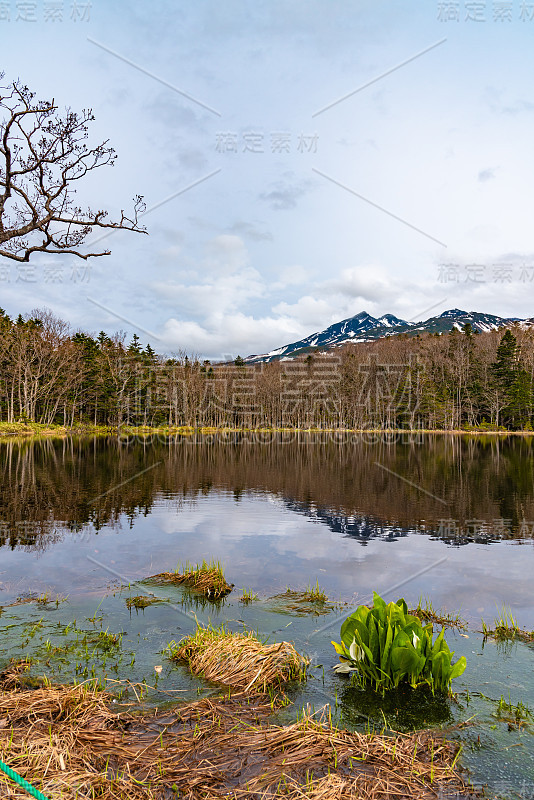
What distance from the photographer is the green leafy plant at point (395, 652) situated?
22.2 feet

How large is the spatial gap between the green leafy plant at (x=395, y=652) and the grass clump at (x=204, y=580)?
17.0 feet

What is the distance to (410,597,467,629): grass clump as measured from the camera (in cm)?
1003

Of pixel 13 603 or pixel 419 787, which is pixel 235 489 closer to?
pixel 13 603

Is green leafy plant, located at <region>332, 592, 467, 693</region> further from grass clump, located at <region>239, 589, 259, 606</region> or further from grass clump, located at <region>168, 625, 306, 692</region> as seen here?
grass clump, located at <region>239, 589, 259, 606</region>

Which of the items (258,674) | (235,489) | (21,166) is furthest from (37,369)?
(258,674)

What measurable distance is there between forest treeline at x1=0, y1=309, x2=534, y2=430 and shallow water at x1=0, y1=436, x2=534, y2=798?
241 feet

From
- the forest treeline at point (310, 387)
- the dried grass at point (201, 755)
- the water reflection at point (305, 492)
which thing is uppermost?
the forest treeline at point (310, 387)

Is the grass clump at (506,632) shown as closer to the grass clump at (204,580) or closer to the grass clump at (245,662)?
the grass clump at (245,662)

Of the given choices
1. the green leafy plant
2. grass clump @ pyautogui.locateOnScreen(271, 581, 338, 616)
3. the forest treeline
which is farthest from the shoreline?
the green leafy plant

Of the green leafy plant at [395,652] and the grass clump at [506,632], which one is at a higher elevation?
the green leafy plant at [395,652]

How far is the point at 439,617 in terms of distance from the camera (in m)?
10.3

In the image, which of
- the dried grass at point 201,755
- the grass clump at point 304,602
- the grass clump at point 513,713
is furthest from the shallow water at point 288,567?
the dried grass at point 201,755

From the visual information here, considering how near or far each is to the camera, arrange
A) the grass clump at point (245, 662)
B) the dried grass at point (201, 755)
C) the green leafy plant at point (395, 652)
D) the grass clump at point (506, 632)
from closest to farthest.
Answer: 1. the dried grass at point (201, 755)
2. the green leafy plant at point (395, 652)
3. the grass clump at point (245, 662)
4. the grass clump at point (506, 632)

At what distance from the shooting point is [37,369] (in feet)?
297
